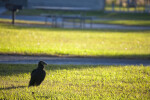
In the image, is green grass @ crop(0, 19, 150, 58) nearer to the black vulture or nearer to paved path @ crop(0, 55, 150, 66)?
paved path @ crop(0, 55, 150, 66)

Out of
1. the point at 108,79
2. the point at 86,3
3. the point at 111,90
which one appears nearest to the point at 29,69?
the point at 108,79

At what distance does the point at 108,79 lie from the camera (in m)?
8.62

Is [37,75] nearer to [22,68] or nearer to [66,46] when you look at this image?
[22,68]

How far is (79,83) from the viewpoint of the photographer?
319 inches

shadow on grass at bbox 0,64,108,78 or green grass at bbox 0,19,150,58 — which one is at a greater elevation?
shadow on grass at bbox 0,64,108,78

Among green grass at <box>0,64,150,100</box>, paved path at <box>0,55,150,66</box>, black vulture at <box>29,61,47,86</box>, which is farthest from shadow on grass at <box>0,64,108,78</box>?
black vulture at <box>29,61,47,86</box>

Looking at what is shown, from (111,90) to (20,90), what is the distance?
2.06 metres

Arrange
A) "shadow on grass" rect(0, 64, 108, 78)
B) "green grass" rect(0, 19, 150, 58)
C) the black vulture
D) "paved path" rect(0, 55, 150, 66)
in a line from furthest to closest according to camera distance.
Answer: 1. "green grass" rect(0, 19, 150, 58)
2. "paved path" rect(0, 55, 150, 66)
3. "shadow on grass" rect(0, 64, 108, 78)
4. the black vulture

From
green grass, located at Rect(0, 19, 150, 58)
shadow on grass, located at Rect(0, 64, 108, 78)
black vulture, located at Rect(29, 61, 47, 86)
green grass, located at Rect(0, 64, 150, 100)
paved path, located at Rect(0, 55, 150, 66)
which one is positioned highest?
black vulture, located at Rect(29, 61, 47, 86)

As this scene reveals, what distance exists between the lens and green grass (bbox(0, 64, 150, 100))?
694 cm

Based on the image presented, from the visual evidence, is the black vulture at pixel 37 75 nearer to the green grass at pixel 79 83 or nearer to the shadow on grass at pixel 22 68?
the green grass at pixel 79 83

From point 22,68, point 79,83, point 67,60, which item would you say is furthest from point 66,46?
point 79,83

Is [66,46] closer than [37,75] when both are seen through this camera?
No

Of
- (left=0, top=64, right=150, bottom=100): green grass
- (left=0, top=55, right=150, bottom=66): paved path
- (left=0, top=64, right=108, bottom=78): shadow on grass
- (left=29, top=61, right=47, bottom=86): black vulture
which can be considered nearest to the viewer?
(left=0, top=64, right=150, bottom=100): green grass
